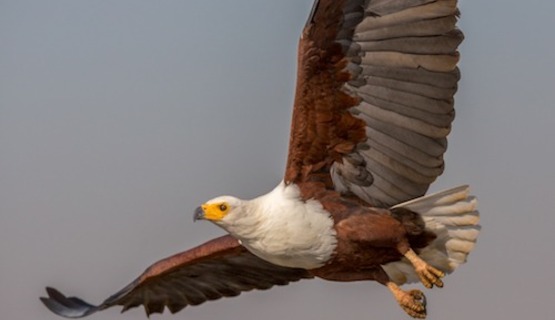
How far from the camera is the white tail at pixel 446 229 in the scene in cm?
983

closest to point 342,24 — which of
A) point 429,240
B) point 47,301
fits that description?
point 429,240

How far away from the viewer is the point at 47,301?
39.7 ft

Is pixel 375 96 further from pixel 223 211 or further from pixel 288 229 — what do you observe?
pixel 223 211

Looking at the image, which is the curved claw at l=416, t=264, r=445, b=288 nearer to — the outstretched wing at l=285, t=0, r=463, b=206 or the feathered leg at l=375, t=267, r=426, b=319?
the feathered leg at l=375, t=267, r=426, b=319

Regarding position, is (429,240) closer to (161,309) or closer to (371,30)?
(371,30)

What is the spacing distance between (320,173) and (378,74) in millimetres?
855

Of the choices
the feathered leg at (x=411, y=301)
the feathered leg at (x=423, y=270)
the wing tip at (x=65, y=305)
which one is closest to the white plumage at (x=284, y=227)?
the feathered leg at (x=423, y=270)

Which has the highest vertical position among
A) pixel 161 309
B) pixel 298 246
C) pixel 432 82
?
pixel 432 82

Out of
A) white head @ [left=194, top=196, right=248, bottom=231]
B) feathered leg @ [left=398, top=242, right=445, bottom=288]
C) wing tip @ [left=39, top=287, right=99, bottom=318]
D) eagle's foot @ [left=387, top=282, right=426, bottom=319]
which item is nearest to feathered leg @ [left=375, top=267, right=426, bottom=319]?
eagle's foot @ [left=387, top=282, right=426, bottom=319]

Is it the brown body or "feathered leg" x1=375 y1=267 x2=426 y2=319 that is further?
"feathered leg" x1=375 y1=267 x2=426 y2=319

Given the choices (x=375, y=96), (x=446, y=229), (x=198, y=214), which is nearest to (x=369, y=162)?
(x=375, y=96)

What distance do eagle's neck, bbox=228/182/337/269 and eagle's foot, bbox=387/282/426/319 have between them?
0.64 m

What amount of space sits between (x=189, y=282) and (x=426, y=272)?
2893mm

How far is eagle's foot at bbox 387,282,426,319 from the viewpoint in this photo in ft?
31.9
